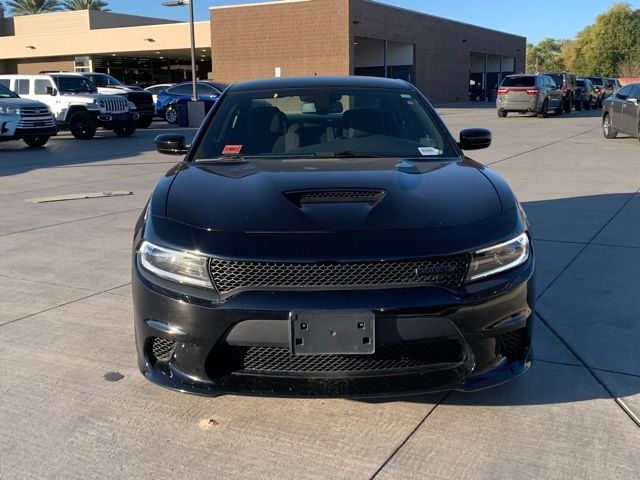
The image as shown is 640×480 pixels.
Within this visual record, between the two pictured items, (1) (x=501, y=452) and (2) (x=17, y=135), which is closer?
(1) (x=501, y=452)

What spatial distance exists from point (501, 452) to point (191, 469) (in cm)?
135

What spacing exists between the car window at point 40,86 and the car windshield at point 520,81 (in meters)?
19.1

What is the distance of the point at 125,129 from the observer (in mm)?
21391

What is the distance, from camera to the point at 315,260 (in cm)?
273

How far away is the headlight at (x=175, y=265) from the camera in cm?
284

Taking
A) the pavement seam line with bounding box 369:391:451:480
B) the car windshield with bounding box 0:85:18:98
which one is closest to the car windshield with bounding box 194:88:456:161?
the pavement seam line with bounding box 369:391:451:480

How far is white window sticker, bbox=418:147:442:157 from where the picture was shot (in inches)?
162

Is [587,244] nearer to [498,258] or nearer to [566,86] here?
[498,258]

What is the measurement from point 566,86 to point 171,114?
19.2 meters

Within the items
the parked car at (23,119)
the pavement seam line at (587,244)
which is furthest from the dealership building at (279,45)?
the pavement seam line at (587,244)

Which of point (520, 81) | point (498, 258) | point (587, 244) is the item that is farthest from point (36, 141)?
point (520, 81)

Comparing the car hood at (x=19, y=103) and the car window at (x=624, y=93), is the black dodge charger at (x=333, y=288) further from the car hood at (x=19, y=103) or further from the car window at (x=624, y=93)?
the car hood at (x=19, y=103)

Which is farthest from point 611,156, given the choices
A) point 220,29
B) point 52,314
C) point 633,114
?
point 220,29

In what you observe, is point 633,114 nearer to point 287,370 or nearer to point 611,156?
point 611,156
